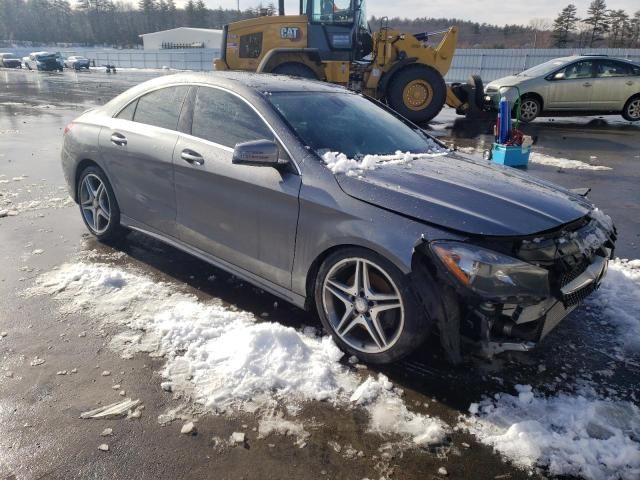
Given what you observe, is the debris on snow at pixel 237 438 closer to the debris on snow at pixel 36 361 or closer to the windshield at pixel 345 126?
the debris on snow at pixel 36 361

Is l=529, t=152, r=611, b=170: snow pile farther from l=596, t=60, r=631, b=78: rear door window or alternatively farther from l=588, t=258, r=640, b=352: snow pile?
l=596, t=60, r=631, b=78: rear door window

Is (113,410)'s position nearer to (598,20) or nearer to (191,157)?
(191,157)

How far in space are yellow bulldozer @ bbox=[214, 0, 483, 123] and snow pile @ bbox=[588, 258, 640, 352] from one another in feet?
28.4

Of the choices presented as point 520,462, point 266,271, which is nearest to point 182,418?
point 266,271

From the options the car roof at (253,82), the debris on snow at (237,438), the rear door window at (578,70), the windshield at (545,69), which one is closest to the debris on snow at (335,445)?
the debris on snow at (237,438)

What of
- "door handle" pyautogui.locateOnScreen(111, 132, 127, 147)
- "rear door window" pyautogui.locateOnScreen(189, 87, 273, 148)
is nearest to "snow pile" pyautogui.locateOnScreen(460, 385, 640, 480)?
"rear door window" pyautogui.locateOnScreen(189, 87, 273, 148)

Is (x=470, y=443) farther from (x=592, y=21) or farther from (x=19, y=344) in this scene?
(x=592, y=21)

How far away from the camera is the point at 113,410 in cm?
247

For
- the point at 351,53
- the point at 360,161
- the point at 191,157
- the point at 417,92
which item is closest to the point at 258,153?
the point at 360,161

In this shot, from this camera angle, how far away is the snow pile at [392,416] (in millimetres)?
2346

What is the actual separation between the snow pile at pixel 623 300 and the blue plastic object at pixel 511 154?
358 cm

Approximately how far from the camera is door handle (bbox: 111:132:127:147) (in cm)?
415

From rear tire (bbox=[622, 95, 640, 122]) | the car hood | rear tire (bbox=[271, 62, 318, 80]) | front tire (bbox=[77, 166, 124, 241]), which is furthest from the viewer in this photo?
rear tire (bbox=[622, 95, 640, 122])

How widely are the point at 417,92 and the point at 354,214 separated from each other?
10318 mm
